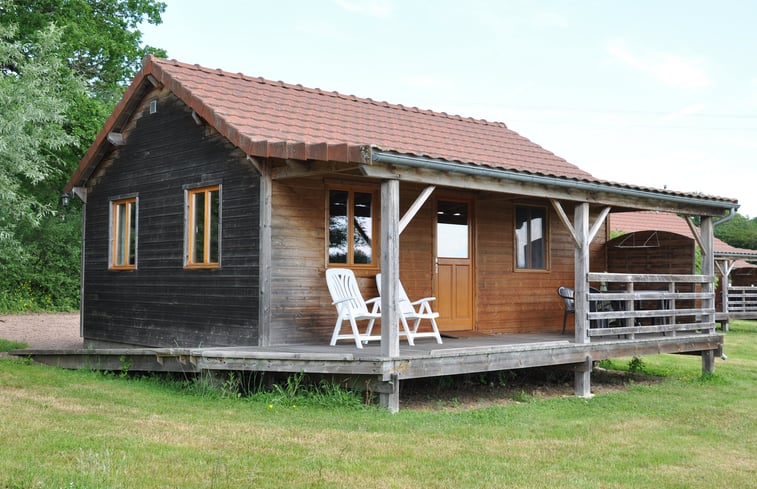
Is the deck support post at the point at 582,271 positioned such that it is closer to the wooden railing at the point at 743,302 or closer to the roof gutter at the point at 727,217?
the roof gutter at the point at 727,217

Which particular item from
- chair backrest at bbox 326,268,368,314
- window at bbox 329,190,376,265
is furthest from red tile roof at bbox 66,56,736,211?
chair backrest at bbox 326,268,368,314

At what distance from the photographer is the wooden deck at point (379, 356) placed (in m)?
7.82

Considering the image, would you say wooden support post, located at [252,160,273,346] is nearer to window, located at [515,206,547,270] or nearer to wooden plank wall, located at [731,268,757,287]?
window, located at [515,206,547,270]

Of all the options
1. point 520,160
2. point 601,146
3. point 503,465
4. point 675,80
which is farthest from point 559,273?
point 601,146

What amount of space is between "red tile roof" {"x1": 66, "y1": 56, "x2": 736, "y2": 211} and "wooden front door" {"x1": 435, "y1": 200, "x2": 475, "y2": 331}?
815 millimetres

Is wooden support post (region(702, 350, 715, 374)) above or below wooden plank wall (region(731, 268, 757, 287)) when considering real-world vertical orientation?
below

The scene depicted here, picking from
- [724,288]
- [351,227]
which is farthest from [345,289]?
[724,288]

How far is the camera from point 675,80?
32.6m

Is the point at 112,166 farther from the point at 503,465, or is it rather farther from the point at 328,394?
the point at 503,465

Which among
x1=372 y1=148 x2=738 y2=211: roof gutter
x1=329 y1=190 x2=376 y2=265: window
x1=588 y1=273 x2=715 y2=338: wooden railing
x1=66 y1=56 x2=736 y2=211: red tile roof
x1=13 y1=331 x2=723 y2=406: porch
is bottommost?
x1=13 y1=331 x2=723 y2=406: porch

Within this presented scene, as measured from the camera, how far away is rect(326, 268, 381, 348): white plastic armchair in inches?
338

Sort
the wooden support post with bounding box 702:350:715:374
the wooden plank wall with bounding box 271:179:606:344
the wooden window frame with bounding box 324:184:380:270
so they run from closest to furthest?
A: the wooden plank wall with bounding box 271:179:606:344 < the wooden window frame with bounding box 324:184:380:270 < the wooden support post with bounding box 702:350:715:374

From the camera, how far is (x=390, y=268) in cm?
764

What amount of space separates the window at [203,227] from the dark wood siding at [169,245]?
0.42 feet
